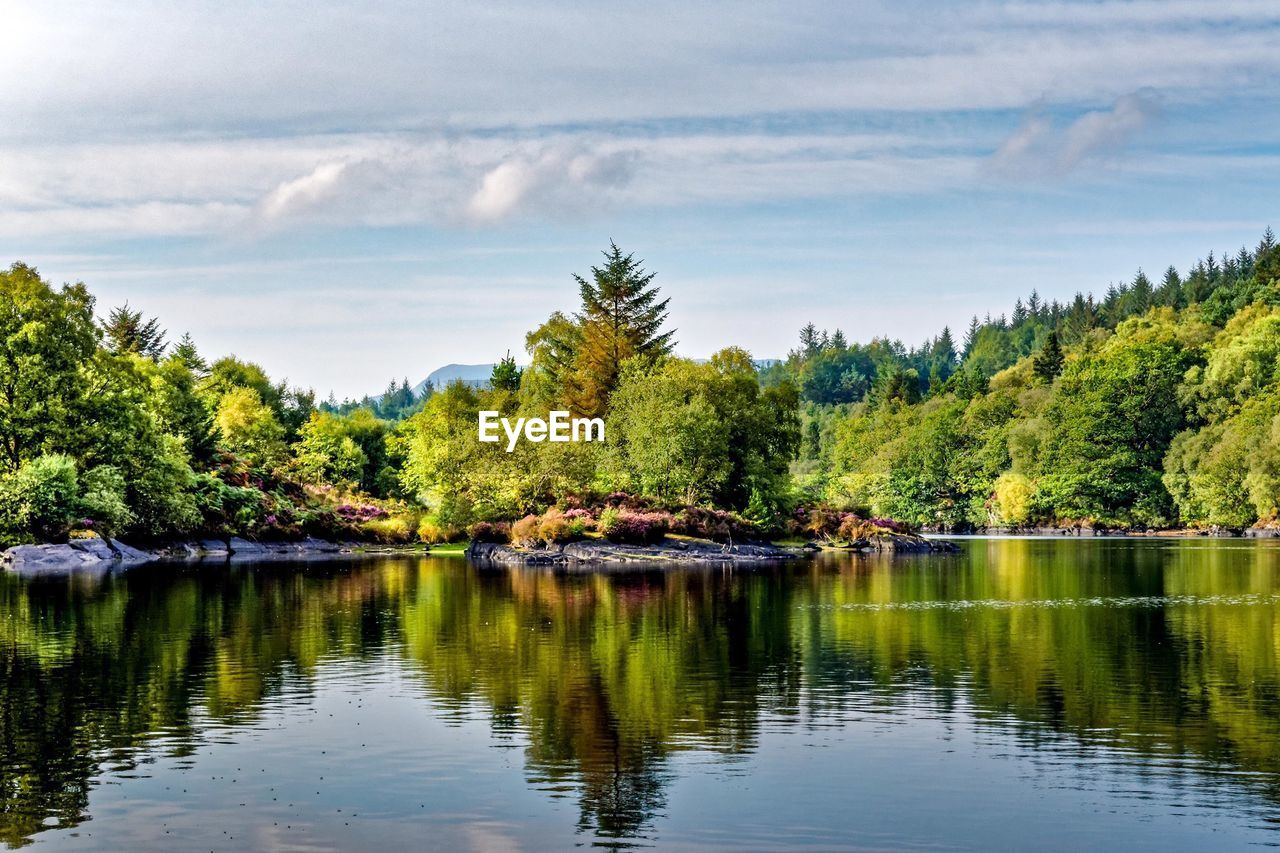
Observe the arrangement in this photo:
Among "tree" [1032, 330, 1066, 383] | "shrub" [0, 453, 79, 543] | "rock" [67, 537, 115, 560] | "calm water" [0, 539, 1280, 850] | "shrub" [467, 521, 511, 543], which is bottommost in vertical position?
"calm water" [0, 539, 1280, 850]

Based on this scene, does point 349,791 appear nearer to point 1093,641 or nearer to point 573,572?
point 1093,641

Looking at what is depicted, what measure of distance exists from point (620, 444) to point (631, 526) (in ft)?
53.0

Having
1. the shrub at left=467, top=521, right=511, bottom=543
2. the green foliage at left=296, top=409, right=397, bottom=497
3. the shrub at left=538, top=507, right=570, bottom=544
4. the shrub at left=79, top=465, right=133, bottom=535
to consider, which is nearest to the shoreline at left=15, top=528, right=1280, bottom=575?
the shrub at left=538, top=507, right=570, bottom=544

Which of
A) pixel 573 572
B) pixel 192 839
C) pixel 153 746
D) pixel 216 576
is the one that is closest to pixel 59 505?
pixel 216 576

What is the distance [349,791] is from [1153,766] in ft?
36.7

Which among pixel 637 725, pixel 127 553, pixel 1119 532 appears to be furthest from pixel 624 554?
pixel 1119 532

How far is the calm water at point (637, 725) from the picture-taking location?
15930 mm

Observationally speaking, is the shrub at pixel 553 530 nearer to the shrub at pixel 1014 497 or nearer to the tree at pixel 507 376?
the tree at pixel 507 376

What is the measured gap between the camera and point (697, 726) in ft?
72.0

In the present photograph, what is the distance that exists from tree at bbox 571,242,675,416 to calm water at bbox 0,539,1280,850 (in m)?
57.6

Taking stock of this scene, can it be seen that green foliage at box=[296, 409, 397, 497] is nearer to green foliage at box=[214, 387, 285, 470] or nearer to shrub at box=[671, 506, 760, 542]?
green foliage at box=[214, 387, 285, 470]

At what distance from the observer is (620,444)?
88.1 m

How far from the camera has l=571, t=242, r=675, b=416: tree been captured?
99875 millimetres

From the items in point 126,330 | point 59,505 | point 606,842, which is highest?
point 126,330
